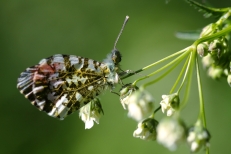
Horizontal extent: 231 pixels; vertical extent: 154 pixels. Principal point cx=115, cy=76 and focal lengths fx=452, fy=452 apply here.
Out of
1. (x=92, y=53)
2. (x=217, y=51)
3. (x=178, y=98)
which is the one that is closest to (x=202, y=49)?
(x=217, y=51)

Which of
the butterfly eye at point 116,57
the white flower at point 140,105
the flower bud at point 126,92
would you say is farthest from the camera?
the butterfly eye at point 116,57

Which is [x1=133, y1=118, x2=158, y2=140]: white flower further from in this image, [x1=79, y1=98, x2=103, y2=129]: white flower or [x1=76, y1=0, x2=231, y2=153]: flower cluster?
[x1=79, y1=98, x2=103, y2=129]: white flower

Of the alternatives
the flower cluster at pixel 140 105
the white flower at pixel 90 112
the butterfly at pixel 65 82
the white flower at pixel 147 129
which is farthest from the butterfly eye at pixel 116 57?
the flower cluster at pixel 140 105

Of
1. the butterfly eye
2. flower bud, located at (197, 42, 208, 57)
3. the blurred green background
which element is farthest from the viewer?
the blurred green background

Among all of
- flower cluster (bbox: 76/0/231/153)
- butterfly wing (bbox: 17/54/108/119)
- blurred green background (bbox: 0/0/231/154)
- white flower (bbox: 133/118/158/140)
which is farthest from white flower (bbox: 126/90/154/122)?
blurred green background (bbox: 0/0/231/154)

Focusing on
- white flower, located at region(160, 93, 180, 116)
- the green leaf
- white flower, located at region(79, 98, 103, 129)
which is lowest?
white flower, located at region(160, 93, 180, 116)

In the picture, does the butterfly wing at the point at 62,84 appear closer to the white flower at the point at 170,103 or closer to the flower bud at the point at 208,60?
the white flower at the point at 170,103

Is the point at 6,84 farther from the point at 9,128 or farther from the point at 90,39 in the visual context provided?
the point at 90,39
